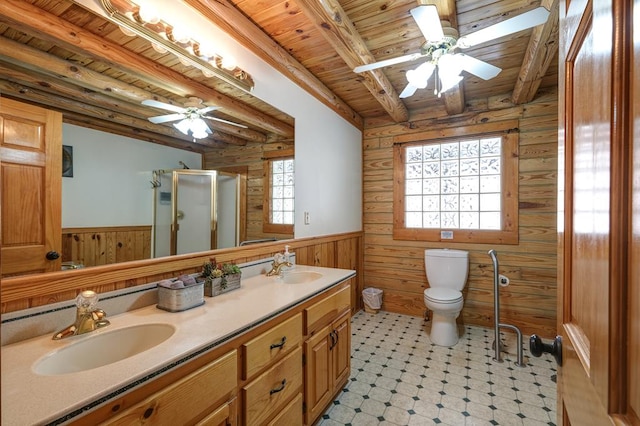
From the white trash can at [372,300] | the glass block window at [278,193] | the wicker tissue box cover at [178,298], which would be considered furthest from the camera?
the white trash can at [372,300]

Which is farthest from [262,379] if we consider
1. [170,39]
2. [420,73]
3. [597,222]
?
[420,73]

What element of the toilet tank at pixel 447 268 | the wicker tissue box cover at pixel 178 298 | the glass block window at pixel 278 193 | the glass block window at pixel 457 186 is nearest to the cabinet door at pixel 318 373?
the wicker tissue box cover at pixel 178 298

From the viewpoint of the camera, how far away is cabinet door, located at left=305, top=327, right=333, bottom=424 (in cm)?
157

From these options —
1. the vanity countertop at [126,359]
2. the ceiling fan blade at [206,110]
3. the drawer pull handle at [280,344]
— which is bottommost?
the drawer pull handle at [280,344]

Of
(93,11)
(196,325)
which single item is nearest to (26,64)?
(93,11)

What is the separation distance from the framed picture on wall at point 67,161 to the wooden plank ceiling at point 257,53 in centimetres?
11

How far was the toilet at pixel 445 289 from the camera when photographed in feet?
8.69

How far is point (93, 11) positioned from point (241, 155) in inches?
38.5

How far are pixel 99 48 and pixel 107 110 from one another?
0.25 meters

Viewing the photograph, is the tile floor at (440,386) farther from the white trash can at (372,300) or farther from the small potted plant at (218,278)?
the small potted plant at (218,278)

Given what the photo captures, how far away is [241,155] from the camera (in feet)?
6.52

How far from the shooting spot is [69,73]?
117 cm

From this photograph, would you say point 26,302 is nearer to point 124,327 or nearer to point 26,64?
point 124,327

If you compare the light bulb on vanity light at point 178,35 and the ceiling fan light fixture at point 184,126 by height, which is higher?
the light bulb on vanity light at point 178,35
